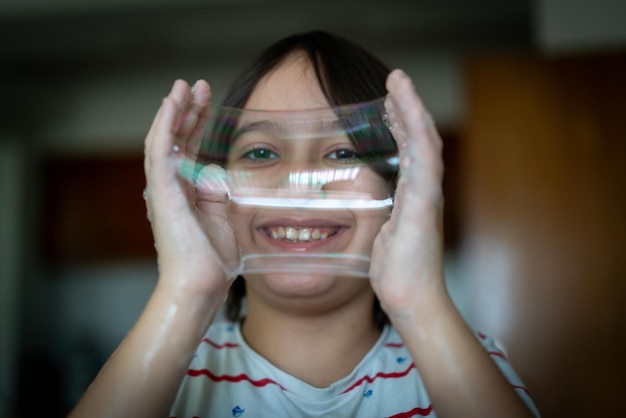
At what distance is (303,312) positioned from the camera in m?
0.49

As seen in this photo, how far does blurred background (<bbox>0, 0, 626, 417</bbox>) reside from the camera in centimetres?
113

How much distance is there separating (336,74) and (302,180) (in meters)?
0.11

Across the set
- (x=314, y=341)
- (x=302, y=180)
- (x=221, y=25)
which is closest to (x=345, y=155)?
(x=302, y=180)

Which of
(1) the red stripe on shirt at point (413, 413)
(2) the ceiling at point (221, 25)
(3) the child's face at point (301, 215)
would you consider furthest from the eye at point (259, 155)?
(2) the ceiling at point (221, 25)

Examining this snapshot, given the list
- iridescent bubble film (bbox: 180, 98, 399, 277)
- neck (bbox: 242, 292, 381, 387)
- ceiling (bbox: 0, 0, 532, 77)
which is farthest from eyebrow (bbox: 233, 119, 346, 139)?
ceiling (bbox: 0, 0, 532, 77)

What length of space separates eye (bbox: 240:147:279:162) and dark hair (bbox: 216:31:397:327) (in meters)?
0.06

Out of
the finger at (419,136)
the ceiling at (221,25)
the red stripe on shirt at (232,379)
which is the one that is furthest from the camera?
the ceiling at (221,25)

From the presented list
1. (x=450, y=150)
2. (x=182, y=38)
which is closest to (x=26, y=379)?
(x=182, y=38)

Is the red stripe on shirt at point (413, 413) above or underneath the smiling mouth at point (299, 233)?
underneath

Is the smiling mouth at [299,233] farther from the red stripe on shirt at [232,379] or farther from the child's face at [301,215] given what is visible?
the red stripe on shirt at [232,379]

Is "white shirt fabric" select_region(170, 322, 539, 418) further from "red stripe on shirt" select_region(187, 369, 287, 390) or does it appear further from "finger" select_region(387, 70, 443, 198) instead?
"finger" select_region(387, 70, 443, 198)

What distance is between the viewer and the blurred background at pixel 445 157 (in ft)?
3.71

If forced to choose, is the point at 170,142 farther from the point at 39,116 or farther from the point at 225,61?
the point at 39,116

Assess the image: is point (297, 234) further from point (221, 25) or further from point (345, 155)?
point (221, 25)
